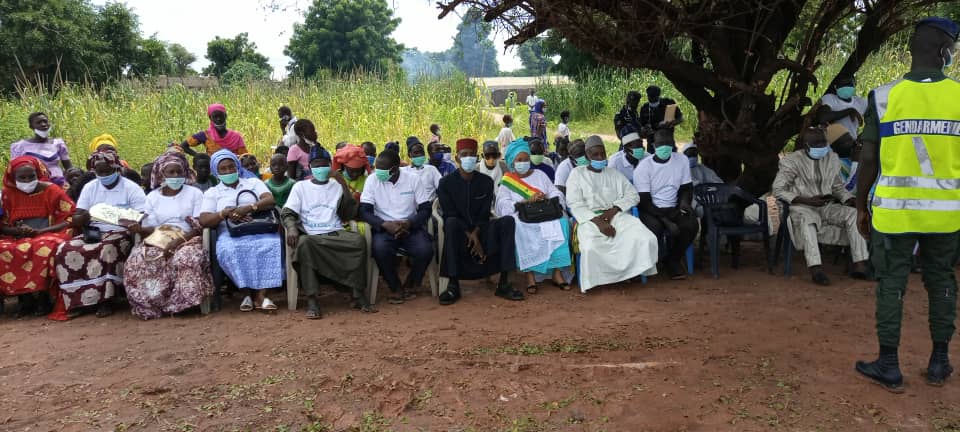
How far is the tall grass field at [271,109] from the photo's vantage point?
11.1 m

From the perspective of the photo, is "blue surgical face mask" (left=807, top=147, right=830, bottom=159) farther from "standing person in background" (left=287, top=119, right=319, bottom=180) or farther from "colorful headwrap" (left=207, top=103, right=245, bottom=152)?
"colorful headwrap" (left=207, top=103, right=245, bottom=152)

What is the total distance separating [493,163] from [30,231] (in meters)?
4.42

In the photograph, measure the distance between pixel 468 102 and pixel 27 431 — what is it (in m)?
12.2

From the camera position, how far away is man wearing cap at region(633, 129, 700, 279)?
6.75 metres

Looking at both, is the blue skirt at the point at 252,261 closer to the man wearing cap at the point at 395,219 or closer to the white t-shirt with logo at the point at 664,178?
the man wearing cap at the point at 395,219

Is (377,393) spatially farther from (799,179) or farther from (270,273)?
(799,179)

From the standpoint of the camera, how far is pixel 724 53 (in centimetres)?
701

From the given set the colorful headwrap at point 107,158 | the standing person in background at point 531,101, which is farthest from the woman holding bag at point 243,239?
the standing person in background at point 531,101

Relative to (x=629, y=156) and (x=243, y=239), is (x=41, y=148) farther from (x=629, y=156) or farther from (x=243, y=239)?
(x=629, y=156)

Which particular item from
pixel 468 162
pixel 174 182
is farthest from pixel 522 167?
pixel 174 182

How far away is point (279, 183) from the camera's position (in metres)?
6.78

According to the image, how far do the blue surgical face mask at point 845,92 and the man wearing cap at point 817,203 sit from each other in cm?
127

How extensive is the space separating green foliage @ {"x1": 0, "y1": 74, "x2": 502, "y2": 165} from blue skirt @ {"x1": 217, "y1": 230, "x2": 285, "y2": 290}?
574 centimetres

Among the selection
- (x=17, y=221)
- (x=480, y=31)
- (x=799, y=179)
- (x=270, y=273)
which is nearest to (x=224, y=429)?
(x=270, y=273)
